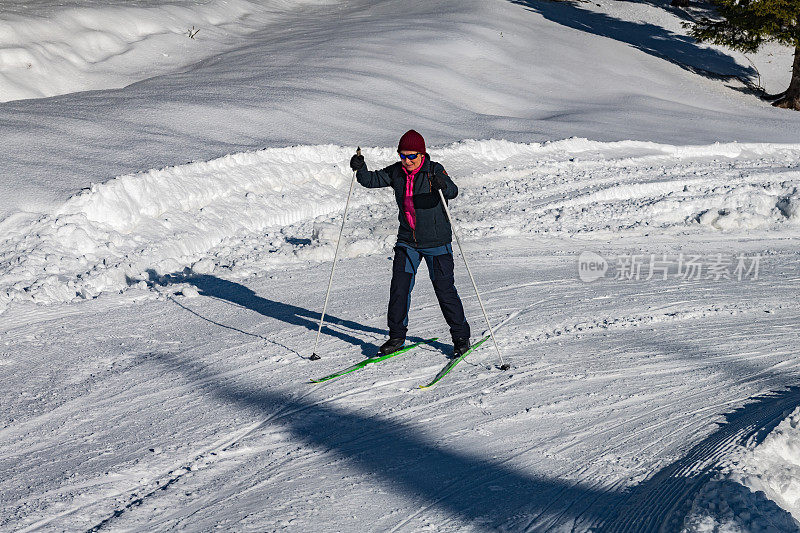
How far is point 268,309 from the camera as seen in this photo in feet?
24.3

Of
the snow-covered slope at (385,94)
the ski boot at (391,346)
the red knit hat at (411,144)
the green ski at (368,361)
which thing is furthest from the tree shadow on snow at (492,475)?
the snow-covered slope at (385,94)

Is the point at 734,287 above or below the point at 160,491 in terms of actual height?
above

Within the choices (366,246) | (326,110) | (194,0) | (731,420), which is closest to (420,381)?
(731,420)

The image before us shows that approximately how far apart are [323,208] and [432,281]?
191 inches

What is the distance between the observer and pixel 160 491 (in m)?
4.27

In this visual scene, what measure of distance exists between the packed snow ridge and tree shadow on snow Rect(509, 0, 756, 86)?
1125 centimetres

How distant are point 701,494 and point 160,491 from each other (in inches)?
108

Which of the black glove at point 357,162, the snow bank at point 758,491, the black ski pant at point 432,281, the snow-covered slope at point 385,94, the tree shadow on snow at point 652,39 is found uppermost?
the tree shadow on snow at point 652,39

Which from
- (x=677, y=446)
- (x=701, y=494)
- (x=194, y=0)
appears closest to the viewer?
(x=701, y=494)

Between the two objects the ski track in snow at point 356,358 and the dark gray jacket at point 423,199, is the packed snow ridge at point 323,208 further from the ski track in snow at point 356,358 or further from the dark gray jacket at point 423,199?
the dark gray jacket at point 423,199

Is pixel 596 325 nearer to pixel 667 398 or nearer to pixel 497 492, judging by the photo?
pixel 667 398

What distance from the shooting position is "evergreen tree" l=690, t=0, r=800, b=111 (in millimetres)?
18250

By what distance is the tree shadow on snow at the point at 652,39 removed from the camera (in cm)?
2420

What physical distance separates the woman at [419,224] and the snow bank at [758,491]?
2393 mm
